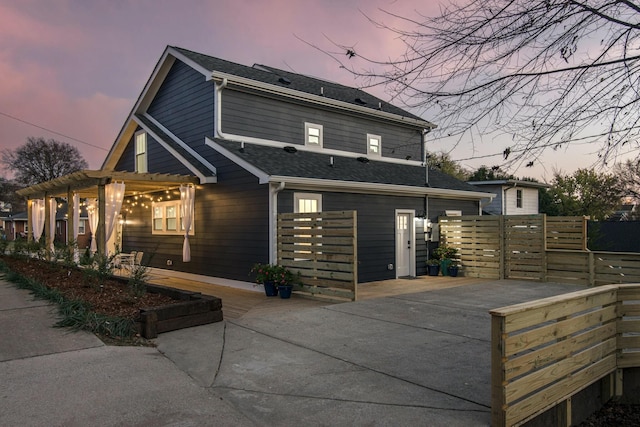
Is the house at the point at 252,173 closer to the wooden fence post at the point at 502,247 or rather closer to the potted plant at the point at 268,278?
the potted plant at the point at 268,278

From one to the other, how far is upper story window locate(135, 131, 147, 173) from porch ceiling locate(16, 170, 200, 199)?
101cm

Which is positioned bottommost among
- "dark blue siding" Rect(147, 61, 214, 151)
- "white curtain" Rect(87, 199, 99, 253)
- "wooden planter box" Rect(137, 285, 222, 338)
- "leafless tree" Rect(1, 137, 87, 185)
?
"wooden planter box" Rect(137, 285, 222, 338)

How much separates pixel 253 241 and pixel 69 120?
27905 mm

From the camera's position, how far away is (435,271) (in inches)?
517

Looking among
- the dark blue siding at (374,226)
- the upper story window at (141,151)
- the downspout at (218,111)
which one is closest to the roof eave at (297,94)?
the downspout at (218,111)

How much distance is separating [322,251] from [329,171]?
10.1 feet

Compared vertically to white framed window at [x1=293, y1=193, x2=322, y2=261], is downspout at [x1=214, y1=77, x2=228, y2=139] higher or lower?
higher

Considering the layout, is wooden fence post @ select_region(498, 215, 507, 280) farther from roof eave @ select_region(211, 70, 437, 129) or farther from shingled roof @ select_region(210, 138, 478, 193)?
roof eave @ select_region(211, 70, 437, 129)

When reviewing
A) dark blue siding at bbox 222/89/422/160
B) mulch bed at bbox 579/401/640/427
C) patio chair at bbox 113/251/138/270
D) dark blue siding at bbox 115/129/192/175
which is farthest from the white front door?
mulch bed at bbox 579/401/640/427

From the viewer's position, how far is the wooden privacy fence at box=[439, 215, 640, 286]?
11109 millimetres

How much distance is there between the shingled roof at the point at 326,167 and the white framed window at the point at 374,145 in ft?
1.74

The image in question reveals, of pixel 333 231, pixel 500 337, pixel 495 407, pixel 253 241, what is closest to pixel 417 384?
pixel 495 407

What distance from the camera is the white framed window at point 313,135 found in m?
13.3

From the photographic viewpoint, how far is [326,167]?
461 inches
